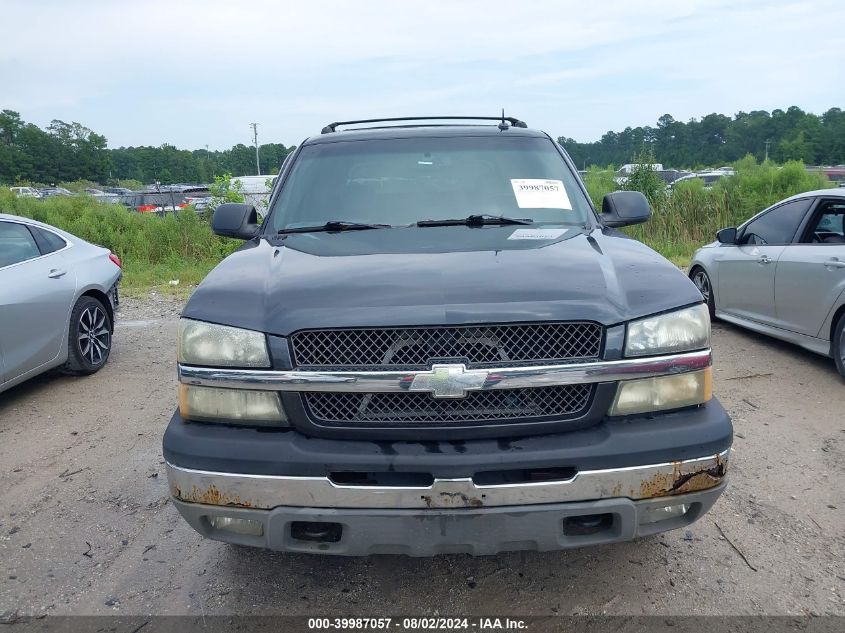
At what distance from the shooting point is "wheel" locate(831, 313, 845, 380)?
Result: 5320 millimetres

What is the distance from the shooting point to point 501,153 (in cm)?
381

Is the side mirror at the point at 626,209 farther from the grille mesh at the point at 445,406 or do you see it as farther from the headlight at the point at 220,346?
the headlight at the point at 220,346

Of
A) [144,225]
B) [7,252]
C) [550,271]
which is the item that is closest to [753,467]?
[550,271]


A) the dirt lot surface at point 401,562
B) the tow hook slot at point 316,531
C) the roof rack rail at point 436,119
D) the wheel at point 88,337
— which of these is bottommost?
the dirt lot surface at point 401,562

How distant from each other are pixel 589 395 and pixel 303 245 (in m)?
1.46

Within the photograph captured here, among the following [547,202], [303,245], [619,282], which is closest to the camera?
[619,282]

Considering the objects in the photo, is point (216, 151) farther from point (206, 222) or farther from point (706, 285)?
point (706, 285)

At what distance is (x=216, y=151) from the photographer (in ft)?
261

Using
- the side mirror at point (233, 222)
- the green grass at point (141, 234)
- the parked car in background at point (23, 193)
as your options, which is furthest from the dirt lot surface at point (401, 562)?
the parked car in background at point (23, 193)

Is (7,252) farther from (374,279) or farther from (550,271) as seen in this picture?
A: (550,271)

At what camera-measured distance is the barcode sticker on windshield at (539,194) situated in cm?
348

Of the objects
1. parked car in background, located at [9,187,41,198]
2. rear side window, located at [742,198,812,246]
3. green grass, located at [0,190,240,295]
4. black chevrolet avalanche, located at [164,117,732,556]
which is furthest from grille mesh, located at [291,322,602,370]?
parked car in background, located at [9,187,41,198]

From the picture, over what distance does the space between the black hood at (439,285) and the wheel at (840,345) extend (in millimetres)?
3294

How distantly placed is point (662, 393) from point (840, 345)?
386 cm
